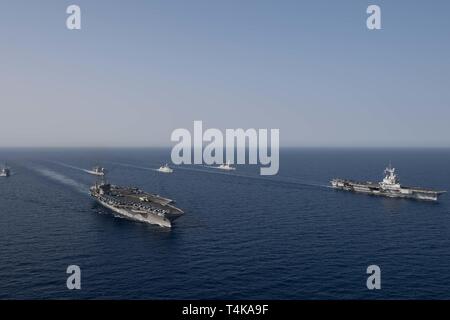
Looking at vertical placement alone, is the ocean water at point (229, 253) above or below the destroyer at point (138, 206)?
below

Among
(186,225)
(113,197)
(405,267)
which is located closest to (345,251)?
(405,267)

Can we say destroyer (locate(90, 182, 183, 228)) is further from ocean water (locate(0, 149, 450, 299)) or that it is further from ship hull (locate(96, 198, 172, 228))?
ocean water (locate(0, 149, 450, 299))

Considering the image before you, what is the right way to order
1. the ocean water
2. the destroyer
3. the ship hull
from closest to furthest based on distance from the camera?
the ocean water < the ship hull < the destroyer

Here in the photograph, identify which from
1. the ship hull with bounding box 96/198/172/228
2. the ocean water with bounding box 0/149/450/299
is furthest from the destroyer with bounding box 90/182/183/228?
the ocean water with bounding box 0/149/450/299


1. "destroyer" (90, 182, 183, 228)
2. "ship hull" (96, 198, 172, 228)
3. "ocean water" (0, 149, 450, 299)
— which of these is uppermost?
"destroyer" (90, 182, 183, 228)

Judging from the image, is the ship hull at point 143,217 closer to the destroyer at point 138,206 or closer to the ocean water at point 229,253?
the destroyer at point 138,206

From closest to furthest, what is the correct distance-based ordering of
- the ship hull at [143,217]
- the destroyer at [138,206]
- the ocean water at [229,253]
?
the ocean water at [229,253]
the ship hull at [143,217]
the destroyer at [138,206]

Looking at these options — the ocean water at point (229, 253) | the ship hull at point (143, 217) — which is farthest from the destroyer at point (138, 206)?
the ocean water at point (229, 253)

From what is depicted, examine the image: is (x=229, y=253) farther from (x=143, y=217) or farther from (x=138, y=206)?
(x=138, y=206)

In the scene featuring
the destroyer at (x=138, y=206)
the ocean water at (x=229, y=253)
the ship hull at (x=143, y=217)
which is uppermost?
the destroyer at (x=138, y=206)
